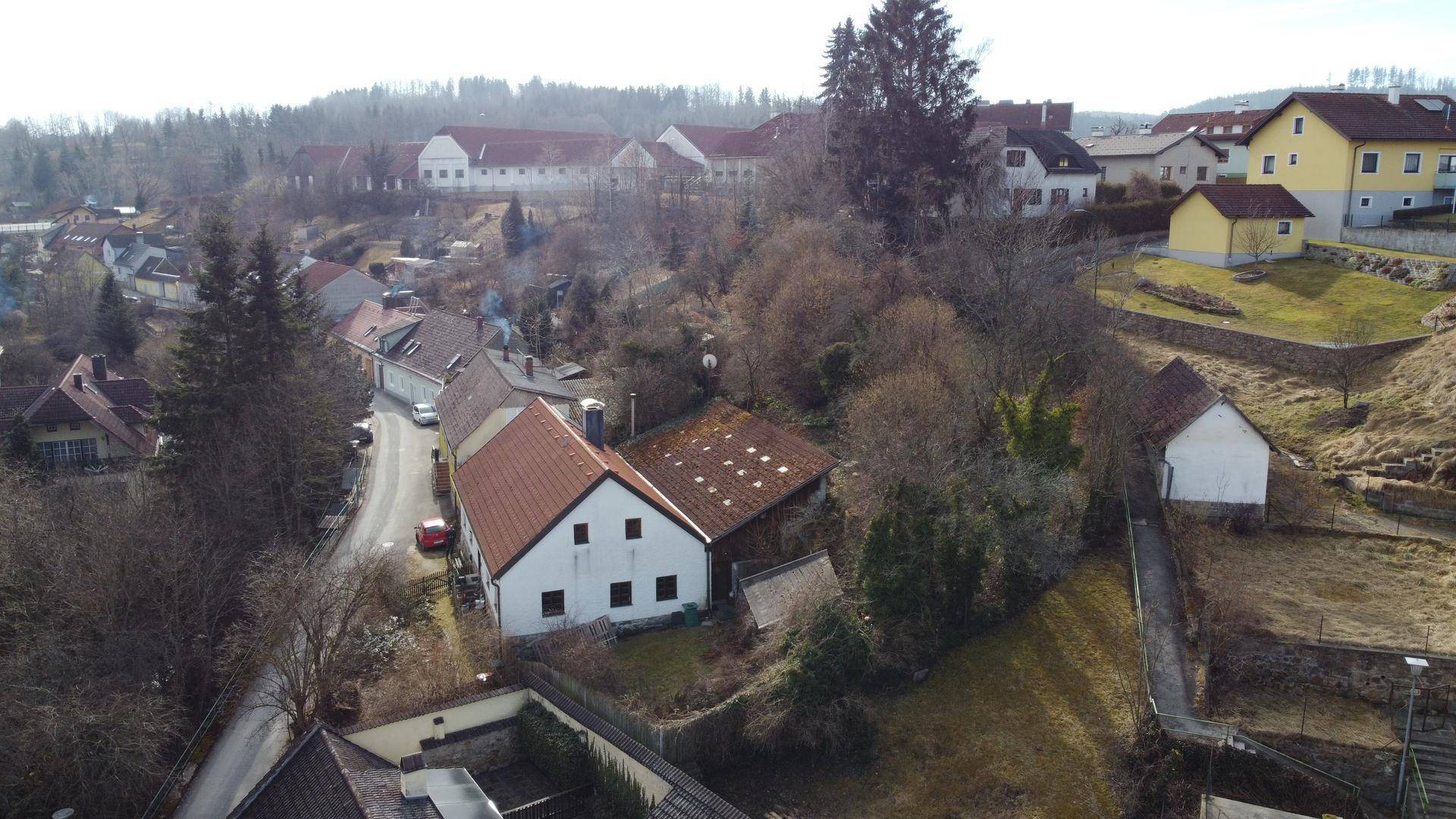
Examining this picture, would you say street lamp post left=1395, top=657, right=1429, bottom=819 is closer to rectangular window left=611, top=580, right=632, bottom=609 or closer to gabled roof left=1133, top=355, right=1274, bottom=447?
gabled roof left=1133, top=355, right=1274, bottom=447

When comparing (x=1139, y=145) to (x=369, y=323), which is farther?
(x=369, y=323)

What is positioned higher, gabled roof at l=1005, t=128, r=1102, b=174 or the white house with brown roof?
gabled roof at l=1005, t=128, r=1102, b=174

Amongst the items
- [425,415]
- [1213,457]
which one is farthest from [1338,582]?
[425,415]

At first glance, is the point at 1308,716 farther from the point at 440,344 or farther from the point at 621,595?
the point at 440,344

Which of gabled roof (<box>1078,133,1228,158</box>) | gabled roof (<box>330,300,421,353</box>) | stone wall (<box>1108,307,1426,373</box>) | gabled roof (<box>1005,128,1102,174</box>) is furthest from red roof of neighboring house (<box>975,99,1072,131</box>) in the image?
gabled roof (<box>330,300,421,353</box>)

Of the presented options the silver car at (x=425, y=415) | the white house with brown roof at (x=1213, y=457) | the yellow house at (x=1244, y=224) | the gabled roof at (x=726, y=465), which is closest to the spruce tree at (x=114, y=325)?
the silver car at (x=425, y=415)
